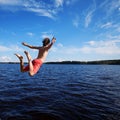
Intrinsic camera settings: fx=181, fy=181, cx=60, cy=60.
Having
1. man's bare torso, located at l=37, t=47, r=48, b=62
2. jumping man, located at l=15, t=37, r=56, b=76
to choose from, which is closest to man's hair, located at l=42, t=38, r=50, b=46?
jumping man, located at l=15, t=37, r=56, b=76

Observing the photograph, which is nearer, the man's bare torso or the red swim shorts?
the red swim shorts

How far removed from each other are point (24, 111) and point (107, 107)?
7096mm

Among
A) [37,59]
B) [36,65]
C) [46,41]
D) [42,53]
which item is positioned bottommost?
[36,65]

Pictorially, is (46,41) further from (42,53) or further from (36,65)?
(36,65)

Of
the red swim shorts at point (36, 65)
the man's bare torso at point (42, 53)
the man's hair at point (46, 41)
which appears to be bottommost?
the red swim shorts at point (36, 65)


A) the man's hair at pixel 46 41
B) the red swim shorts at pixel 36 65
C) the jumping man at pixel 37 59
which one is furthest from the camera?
the man's hair at pixel 46 41

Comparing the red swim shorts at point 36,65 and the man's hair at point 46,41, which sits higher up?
the man's hair at point 46,41

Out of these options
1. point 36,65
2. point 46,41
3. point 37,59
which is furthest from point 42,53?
point 36,65

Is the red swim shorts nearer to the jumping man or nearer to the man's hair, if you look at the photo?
the jumping man

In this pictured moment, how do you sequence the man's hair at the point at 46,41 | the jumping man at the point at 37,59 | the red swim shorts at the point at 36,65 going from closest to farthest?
1. the jumping man at the point at 37,59
2. the red swim shorts at the point at 36,65
3. the man's hair at the point at 46,41

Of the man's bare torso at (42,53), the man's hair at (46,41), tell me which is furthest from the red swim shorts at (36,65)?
the man's hair at (46,41)

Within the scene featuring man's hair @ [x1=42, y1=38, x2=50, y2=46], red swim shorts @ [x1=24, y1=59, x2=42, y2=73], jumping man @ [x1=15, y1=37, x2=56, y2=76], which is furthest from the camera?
man's hair @ [x1=42, y1=38, x2=50, y2=46]

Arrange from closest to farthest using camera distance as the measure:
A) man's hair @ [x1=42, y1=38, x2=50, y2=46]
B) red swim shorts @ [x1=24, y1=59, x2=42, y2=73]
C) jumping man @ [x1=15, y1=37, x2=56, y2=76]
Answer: jumping man @ [x1=15, y1=37, x2=56, y2=76]
red swim shorts @ [x1=24, y1=59, x2=42, y2=73]
man's hair @ [x1=42, y1=38, x2=50, y2=46]

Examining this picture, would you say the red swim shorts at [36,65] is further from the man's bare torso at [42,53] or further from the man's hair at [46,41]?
the man's hair at [46,41]
